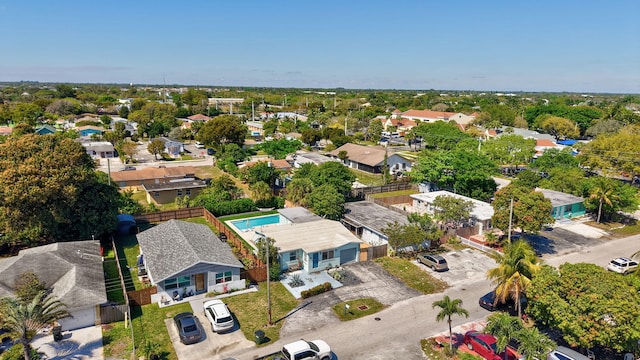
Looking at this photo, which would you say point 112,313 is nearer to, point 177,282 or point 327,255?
point 177,282

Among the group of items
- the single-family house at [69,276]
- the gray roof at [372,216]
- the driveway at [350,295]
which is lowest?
the driveway at [350,295]

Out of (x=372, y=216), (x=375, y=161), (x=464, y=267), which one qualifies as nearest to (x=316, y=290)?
(x=464, y=267)

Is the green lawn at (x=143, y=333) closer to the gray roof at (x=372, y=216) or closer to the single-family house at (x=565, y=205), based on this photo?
the gray roof at (x=372, y=216)

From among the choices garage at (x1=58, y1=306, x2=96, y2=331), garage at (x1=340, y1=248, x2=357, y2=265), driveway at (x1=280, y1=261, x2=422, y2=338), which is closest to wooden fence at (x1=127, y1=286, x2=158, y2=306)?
garage at (x1=58, y1=306, x2=96, y2=331)

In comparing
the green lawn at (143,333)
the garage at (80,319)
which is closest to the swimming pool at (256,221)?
the green lawn at (143,333)

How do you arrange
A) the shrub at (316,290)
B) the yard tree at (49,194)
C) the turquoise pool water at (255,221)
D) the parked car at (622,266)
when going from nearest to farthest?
the shrub at (316,290) < the yard tree at (49,194) < the parked car at (622,266) < the turquoise pool water at (255,221)

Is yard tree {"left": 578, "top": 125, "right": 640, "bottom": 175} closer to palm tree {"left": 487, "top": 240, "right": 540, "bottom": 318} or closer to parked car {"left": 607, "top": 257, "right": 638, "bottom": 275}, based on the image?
parked car {"left": 607, "top": 257, "right": 638, "bottom": 275}

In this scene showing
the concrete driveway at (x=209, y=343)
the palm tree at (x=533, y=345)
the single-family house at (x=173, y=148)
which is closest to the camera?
the palm tree at (x=533, y=345)

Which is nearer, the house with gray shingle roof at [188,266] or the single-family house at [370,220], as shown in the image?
the house with gray shingle roof at [188,266]

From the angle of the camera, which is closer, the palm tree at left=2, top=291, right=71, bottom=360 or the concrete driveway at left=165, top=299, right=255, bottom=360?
the palm tree at left=2, top=291, right=71, bottom=360
